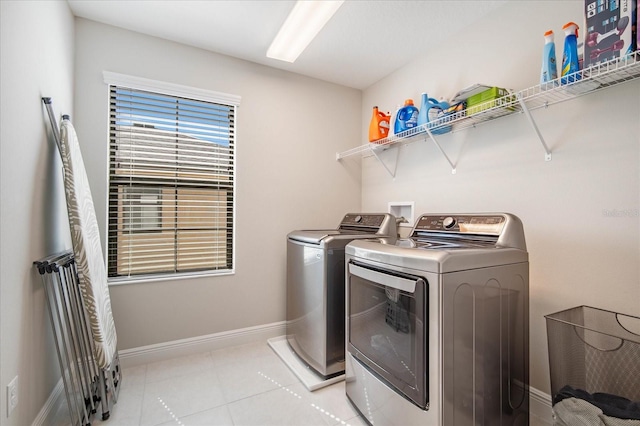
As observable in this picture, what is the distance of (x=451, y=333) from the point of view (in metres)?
1.23

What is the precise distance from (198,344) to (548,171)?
2.77 meters

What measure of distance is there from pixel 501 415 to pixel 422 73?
2.41 m

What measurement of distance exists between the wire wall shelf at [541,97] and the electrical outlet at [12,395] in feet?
8.45

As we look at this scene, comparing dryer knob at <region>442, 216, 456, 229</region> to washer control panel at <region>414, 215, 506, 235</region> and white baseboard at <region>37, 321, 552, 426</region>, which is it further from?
white baseboard at <region>37, 321, 552, 426</region>

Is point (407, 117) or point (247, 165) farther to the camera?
point (247, 165)

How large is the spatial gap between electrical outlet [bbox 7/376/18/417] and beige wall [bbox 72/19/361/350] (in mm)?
962

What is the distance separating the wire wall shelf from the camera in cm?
125

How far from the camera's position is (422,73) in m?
2.49

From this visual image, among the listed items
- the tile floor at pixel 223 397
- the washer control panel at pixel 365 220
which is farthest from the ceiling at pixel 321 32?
the tile floor at pixel 223 397

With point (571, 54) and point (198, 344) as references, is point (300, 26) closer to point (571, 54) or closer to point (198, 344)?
point (571, 54)

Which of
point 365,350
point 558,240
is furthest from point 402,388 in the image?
point 558,240

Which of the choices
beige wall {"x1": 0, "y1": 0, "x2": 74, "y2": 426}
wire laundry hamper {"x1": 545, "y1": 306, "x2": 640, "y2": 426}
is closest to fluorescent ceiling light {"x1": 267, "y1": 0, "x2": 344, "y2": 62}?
beige wall {"x1": 0, "y1": 0, "x2": 74, "y2": 426}

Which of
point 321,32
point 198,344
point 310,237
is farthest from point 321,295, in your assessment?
point 321,32

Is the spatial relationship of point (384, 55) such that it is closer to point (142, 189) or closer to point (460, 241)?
point (460, 241)
